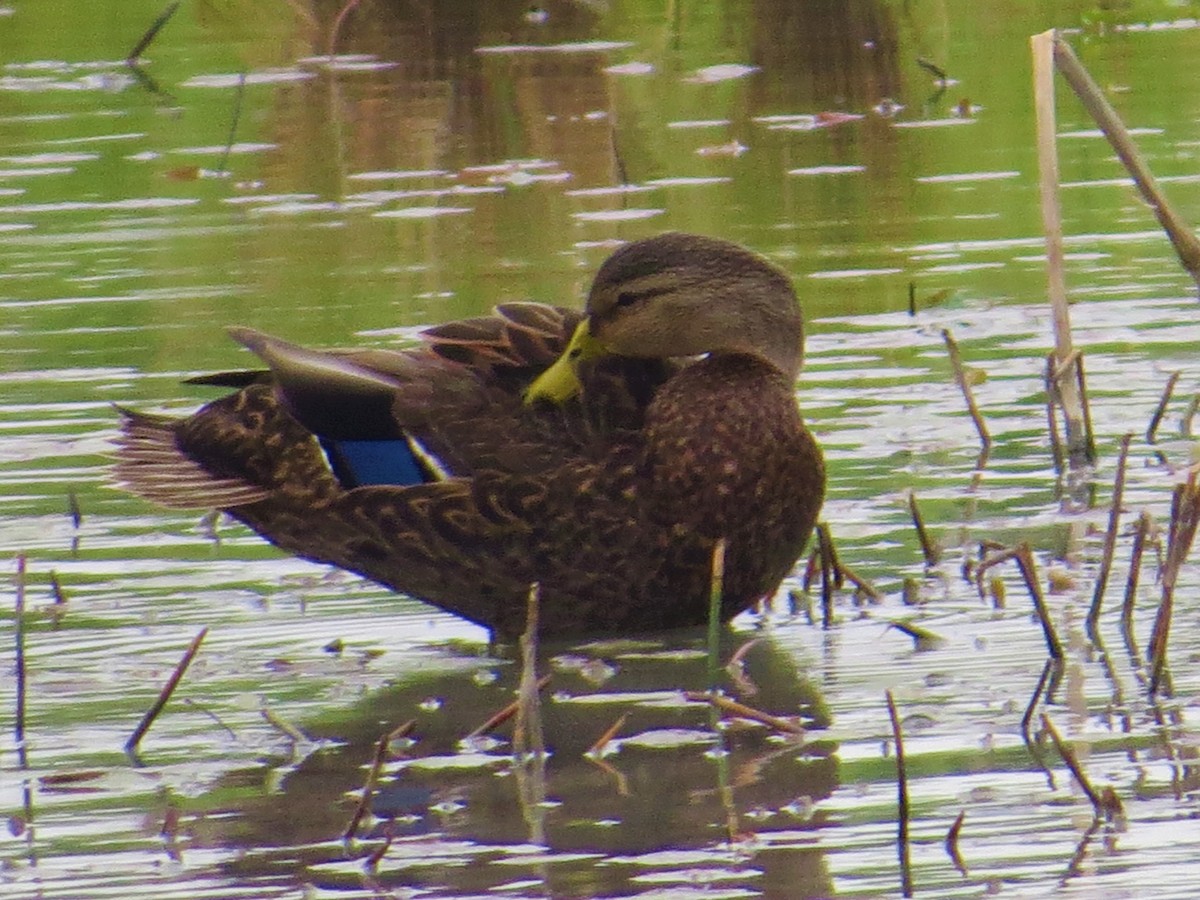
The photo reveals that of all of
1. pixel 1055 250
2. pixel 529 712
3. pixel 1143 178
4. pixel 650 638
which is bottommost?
pixel 650 638

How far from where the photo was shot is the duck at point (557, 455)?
192 inches

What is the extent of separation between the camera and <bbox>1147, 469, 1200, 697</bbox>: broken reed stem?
13.9 feet

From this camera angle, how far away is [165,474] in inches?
215

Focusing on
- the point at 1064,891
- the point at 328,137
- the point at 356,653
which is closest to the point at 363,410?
the point at 356,653

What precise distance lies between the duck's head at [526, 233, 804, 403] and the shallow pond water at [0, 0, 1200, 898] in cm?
51

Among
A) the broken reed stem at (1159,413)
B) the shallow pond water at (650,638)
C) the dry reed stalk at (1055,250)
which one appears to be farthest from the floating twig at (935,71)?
the dry reed stalk at (1055,250)

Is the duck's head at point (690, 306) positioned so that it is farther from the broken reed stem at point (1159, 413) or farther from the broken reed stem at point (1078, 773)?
the broken reed stem at point (1078, 773)

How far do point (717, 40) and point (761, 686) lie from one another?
33.2 feet

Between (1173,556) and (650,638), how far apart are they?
1134mm

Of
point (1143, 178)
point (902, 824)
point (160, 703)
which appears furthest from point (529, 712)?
point (1143, 178)

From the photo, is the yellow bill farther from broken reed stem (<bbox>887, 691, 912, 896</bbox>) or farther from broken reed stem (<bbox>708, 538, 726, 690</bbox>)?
broken reed stem (<bbox>887, 691, 912, 896</bbox>)

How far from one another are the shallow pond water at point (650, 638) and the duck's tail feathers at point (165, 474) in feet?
0.64

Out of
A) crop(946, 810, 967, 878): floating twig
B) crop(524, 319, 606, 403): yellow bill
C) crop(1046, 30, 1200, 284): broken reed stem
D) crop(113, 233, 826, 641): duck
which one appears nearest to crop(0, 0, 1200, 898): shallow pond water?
crop(946, 810, 967, 878): floating twig

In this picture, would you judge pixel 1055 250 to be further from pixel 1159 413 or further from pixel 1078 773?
pixel 1078 773
